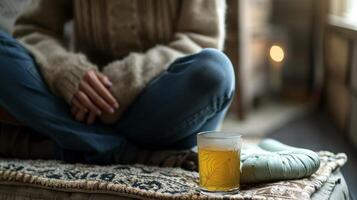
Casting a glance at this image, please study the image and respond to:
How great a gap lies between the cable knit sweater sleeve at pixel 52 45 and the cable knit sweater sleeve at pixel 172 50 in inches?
2.8

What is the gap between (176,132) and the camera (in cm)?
108

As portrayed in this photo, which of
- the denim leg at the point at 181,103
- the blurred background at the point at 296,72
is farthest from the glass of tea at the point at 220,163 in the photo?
the blurred background at the point at 296,72

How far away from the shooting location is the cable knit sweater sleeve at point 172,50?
108 cm

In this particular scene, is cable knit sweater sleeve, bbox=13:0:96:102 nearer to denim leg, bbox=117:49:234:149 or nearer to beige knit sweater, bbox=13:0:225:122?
beige knit sweater, bbox=13:0:225:122

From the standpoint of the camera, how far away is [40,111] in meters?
1.07

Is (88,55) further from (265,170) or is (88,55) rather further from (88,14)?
(265,170)

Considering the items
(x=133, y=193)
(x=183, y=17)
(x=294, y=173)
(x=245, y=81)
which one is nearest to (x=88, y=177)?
(x=133, y=193)

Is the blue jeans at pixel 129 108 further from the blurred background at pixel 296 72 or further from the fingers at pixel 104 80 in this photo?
the blurred background at pixel 296 72

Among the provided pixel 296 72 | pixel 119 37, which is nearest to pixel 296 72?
pixel 296 72

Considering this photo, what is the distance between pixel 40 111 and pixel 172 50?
302 millimetres

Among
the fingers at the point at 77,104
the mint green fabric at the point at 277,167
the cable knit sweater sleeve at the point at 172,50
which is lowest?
the mint green fabric at the point at 277,167

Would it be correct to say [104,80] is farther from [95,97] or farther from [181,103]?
[181,103]

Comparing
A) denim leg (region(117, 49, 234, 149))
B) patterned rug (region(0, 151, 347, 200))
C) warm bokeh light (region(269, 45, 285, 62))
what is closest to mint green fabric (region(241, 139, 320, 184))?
patterned rug (region(0, 151, 347, 200))

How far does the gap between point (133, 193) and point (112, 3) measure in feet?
1.69
